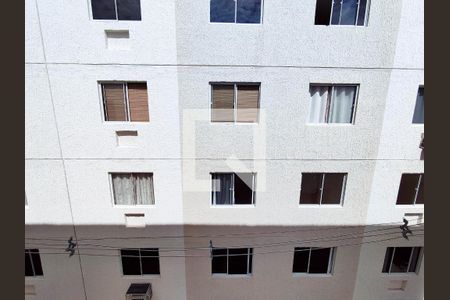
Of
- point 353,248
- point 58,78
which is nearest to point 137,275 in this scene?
point 58,78

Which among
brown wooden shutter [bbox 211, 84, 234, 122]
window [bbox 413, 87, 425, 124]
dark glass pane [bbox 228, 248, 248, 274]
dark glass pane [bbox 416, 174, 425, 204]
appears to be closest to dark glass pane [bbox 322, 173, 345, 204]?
dark glass pane [bbox 416, 174, 425, 204]

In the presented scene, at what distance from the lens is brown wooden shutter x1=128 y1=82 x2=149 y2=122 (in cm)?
599

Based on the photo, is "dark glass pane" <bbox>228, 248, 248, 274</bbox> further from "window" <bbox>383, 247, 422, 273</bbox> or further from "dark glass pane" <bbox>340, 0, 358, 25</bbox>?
"dark glass pane" <bbox>340, 0, 358, 25</bbox>

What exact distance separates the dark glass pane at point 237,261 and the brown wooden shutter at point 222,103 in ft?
13.0

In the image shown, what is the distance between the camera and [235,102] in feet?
19.9

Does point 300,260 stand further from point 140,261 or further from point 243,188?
point 140,261

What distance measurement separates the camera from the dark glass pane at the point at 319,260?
7.23 m

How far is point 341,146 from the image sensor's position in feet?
20.6

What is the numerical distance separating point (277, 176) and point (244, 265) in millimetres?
3057

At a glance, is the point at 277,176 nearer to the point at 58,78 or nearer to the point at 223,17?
the point at 223,17

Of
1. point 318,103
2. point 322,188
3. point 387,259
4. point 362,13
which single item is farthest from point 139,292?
point 362,13

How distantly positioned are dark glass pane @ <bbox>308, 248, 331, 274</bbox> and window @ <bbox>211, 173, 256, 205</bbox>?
2624mm

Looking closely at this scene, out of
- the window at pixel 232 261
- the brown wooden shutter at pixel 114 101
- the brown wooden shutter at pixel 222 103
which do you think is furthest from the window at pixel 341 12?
the window at pixel 232 261

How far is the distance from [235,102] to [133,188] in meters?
3.64
